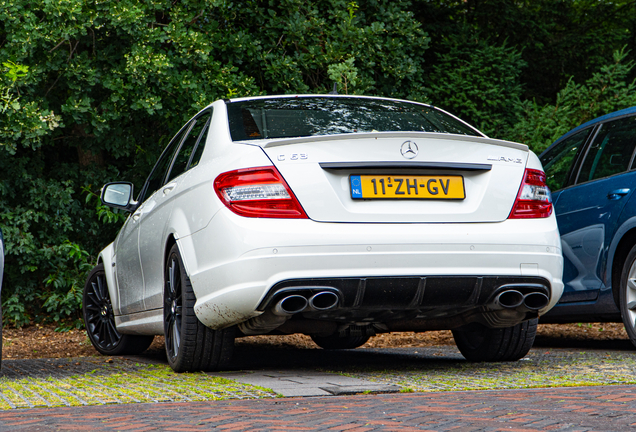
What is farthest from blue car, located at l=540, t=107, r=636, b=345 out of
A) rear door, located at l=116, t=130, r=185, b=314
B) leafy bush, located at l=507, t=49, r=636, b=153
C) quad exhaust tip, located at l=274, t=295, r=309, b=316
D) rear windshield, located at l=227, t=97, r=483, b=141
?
leafy bush, located at l=507, t=49, r=636, b=153

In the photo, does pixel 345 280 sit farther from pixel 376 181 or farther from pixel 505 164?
pixel 505 164

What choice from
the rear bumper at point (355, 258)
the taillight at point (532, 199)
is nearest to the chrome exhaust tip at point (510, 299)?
the rear bumper at point (355, 258)

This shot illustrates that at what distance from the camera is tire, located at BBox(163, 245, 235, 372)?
4617 mm

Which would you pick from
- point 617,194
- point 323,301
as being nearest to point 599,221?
point 617,194

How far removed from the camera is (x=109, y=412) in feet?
11.4

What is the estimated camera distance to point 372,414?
3.33m

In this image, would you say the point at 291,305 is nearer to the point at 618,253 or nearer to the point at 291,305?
the point at 291,305

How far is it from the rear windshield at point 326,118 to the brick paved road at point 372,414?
155cm

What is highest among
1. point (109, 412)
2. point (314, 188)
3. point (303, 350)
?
Result: point (314, 188)

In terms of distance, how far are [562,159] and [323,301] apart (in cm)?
339

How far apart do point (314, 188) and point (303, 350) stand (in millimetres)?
3378

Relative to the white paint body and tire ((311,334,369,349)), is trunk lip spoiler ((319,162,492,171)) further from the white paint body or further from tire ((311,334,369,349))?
tire ((311,334,369,349))

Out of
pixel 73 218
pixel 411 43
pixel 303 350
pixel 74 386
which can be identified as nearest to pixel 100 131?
pixel 73 218

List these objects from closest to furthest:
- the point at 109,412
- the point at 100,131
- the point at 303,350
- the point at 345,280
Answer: the point at 109,412, the point at 345,280, the point at 303,350, the point at 100,131
